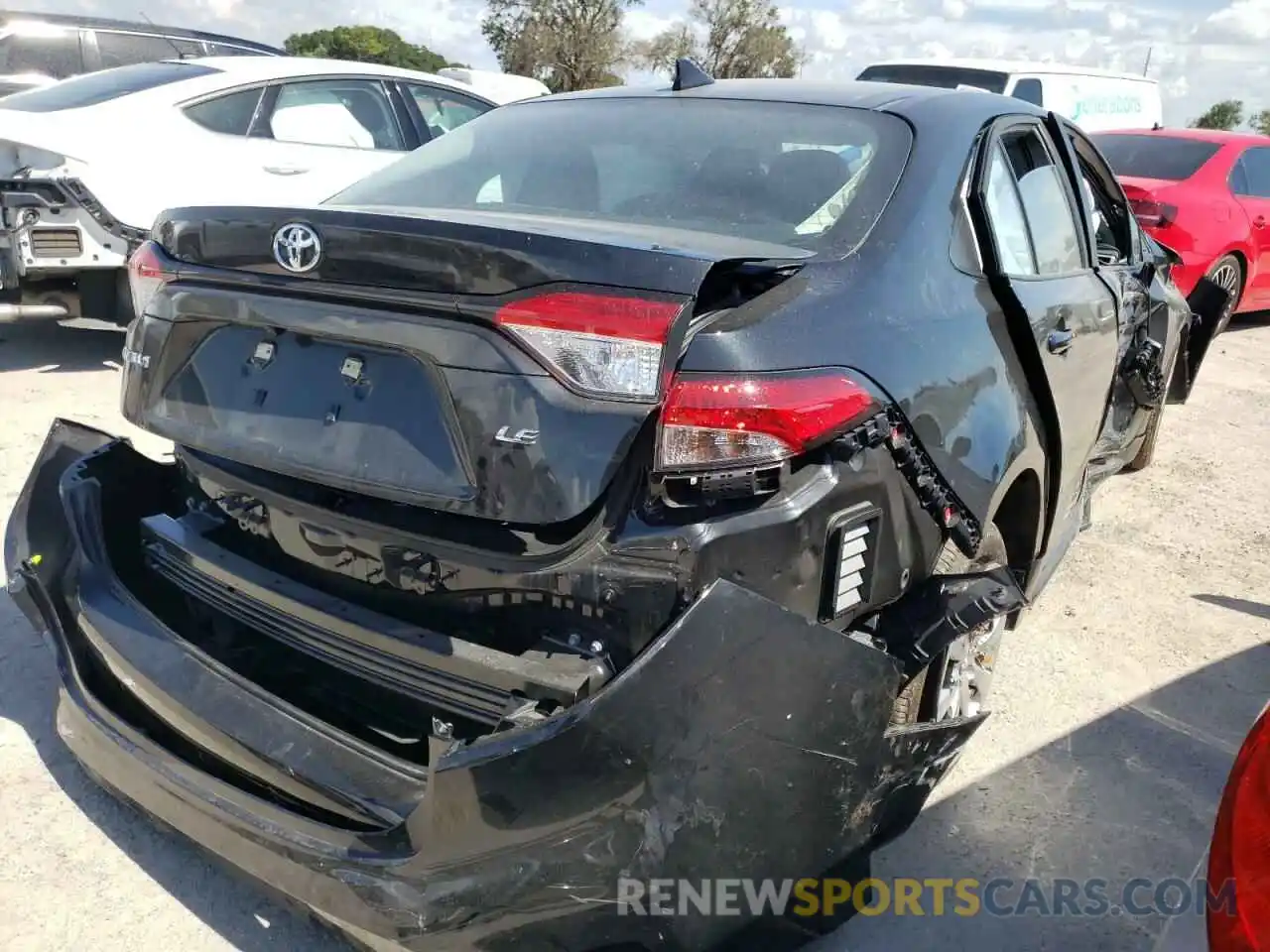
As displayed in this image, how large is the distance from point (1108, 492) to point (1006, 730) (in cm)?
261

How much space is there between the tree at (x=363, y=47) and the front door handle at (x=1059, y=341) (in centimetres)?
5001

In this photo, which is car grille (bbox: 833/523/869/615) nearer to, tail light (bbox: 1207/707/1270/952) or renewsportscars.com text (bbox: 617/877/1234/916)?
renewsportscars.com text (bbox: 617/877/1234/916)

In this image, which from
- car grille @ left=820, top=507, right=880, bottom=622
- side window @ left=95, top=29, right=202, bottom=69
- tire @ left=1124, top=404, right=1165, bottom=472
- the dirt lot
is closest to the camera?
car grille @ left=820, top=507, right=880, bottom=622

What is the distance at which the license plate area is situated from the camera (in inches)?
72.0

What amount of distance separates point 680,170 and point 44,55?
9.68m

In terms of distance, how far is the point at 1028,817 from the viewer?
2.65 metres

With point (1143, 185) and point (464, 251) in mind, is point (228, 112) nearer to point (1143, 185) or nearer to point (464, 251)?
point (464, 251)

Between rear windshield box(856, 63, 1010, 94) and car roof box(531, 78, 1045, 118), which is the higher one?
rear windshield box(856, 63, 1010, 94)

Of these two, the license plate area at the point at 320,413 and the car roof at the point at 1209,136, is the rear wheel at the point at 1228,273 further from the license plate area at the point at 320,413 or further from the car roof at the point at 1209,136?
the license plate area at the point at 320,413

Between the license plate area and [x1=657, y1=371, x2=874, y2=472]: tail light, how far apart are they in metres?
0.38

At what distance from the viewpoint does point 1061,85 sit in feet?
42.2

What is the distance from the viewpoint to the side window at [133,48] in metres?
9.55

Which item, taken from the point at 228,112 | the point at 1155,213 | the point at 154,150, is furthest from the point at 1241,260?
the point at 154,150

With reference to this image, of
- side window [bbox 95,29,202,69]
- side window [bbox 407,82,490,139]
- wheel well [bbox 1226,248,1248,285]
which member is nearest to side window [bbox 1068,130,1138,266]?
side window [bbox 407,82,490,139]
